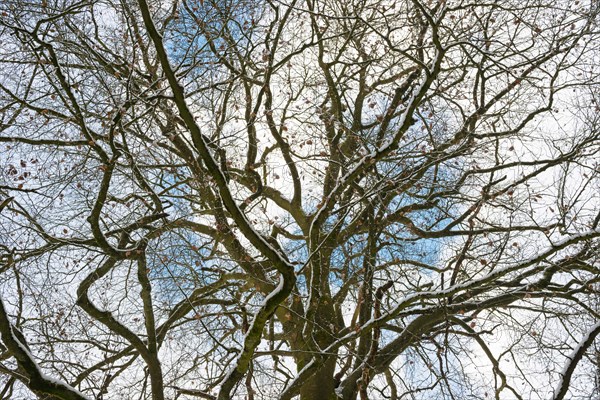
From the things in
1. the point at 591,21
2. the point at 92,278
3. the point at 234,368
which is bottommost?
the point at 234,368

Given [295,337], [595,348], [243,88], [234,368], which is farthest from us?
[243,88]

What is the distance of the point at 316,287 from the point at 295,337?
69.4 inches

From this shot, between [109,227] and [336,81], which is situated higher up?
[336,81]

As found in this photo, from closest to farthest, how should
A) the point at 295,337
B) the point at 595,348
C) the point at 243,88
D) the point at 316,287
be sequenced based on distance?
the point at 316,287
the point at 595,348
the point at 295,337
the point at 243,88

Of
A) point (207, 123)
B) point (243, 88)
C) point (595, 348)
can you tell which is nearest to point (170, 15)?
point (207, 123)

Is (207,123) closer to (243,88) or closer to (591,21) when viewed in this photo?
(243,88)

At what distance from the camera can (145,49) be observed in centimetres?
551

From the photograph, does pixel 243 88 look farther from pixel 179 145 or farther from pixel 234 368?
pixel 234 368

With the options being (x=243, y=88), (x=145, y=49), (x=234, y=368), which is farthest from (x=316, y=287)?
(x=243, y=88)

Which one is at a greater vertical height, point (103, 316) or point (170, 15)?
point (170, 15)

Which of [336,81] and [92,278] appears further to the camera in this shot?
[336,81]

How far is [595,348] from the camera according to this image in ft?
18.6

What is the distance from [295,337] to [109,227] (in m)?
2.74

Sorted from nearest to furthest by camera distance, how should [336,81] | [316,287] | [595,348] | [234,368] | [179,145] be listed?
[234,368]
[316,287]
[595,348]
[179,145]
[336,81]
